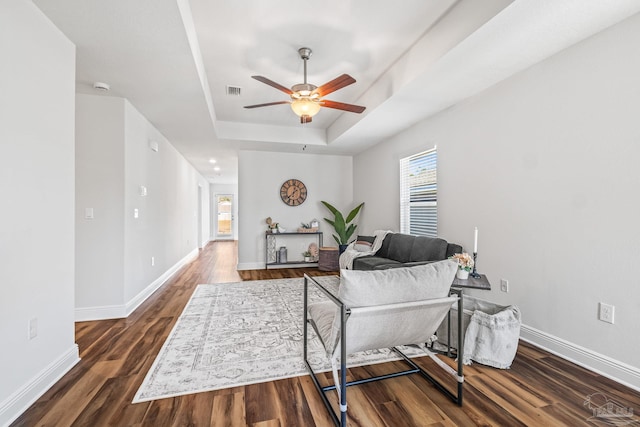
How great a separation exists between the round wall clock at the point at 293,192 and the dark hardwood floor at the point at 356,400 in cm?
416

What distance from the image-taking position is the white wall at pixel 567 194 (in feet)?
6.41

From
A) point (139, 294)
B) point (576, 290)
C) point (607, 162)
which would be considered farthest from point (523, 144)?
point (139, 294)

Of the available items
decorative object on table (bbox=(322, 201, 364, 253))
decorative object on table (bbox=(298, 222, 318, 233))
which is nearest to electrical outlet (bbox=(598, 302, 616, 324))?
decorative object on table (bbox=(322, 201, 364, 253))

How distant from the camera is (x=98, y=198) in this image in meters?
3.10

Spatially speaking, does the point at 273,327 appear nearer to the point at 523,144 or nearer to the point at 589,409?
the point at 589,409

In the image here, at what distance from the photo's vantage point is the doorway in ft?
39.2

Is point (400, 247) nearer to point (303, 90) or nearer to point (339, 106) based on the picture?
point (339, 106)

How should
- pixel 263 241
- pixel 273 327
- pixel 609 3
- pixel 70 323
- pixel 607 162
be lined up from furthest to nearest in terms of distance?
pixel 263 241 → pixel 273 327 → pixel 70 323 → pixel 607 162 → pixel 609 3

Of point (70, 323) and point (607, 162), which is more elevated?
point (607, 162)

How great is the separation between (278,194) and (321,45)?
144 inches

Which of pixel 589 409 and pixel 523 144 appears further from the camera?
pixel 523 144

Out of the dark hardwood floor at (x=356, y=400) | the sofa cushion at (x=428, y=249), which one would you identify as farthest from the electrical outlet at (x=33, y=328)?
the sofa cushion at (x=428, y=249)

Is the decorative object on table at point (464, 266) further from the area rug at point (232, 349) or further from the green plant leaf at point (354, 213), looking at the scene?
the green plant leaf at point (354, 213)

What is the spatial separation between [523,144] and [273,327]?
289 centimetres
